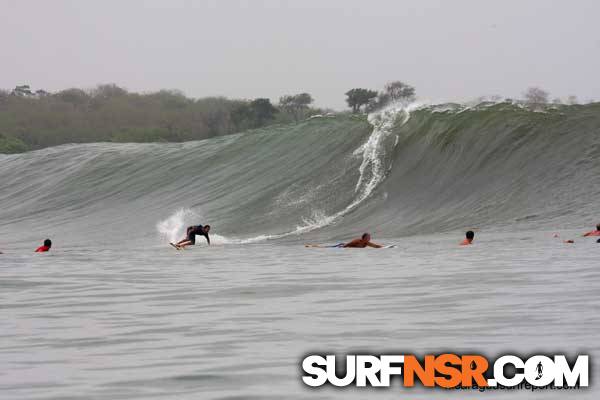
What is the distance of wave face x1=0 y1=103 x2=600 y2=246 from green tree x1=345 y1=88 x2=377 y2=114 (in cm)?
2913

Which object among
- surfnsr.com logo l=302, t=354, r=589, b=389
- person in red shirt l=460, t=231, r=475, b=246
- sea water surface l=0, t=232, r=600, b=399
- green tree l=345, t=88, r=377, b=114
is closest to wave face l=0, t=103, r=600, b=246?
person in red shirt l=460, t=231, r=475, b=246

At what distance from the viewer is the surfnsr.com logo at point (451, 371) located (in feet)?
16.4

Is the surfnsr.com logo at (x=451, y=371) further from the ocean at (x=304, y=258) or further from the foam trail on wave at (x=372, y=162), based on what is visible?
the foam trail on wave at (x=372, y=162)

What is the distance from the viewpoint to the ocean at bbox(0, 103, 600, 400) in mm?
6105

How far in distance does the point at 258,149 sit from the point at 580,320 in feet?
96.6

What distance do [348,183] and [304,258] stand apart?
43.7ft

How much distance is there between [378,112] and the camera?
112 ft

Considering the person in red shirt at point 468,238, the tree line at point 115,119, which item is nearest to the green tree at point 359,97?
the tree line at point 115,119

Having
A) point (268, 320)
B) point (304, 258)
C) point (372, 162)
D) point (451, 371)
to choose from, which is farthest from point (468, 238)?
point (372, 162)

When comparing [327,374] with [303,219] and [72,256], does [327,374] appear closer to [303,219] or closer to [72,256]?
[72,256]

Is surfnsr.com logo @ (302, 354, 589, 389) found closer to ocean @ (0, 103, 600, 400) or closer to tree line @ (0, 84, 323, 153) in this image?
ocean @ (0, 103, 600, 400)

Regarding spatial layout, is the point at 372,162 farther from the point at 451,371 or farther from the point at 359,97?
the point at 359,97

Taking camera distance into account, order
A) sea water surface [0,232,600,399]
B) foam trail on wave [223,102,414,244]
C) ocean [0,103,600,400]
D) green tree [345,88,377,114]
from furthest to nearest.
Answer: green tree [345,88,377,114]
foam trail on wave [223,102,414,244]
ocean [0,103,600,400]
sea water surface [0,232,600,399]

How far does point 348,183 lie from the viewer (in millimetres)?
28250
